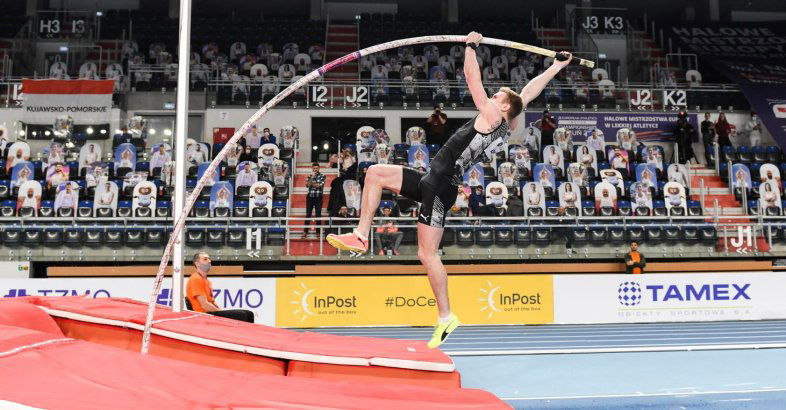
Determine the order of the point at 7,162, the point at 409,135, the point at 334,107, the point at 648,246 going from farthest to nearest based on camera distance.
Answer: the point at 334,107 < the point at 409,135 < the point at 7,162 < the point at 648,246

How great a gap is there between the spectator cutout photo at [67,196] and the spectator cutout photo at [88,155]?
1324mm

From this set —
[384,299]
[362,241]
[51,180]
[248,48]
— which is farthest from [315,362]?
[248,48]

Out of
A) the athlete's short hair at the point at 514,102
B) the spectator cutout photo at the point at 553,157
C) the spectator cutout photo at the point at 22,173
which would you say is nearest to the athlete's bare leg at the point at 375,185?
the athlete's short hair at the point at 514,102

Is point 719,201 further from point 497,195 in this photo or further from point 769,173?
point 497,195

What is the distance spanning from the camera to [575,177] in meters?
16.1

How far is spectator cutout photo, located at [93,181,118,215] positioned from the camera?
14492 mm

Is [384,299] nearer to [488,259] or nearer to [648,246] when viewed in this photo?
[488,259]

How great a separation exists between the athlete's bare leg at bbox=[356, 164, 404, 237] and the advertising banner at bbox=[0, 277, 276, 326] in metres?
7.91

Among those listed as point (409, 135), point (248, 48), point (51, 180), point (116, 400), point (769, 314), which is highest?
point (248, 48)

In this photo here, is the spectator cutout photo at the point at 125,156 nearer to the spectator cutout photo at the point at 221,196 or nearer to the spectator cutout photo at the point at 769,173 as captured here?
the spectator cutout photo at the point at 221,196

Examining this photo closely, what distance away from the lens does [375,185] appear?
460cm

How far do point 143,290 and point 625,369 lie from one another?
8.33 meters

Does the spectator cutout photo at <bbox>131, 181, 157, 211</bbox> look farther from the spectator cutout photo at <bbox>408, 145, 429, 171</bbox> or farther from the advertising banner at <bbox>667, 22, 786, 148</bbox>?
the advertising banner at <bbox>667, 22, 786, 148</bbox>

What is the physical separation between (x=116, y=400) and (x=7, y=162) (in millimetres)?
15824
